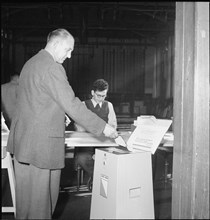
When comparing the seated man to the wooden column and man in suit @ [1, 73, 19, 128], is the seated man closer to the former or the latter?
man in suit @ [1, 73, 19, 128]

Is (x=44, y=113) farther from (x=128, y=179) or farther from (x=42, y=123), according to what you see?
(x=128, y=179)

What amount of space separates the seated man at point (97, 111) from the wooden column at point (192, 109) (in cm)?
202

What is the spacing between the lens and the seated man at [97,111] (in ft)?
12.7

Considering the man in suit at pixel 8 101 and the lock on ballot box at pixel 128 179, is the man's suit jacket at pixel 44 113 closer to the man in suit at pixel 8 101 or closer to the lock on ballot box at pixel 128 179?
the lock on ballot box at pixel 128 179

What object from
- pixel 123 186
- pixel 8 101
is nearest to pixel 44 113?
pixel 123 186

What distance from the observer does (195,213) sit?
1.90m

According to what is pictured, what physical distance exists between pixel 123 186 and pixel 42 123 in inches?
30.0

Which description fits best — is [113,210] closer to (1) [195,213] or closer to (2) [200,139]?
(1) [195,213]

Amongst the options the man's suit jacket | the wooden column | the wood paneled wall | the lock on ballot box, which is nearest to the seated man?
the lock on ballot box

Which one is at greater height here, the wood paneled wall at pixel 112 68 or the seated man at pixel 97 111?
the wood paneled wall at pixel 112 68

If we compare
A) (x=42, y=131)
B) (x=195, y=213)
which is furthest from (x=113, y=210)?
(x=42, y=131)

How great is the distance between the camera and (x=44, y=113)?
2.30 metres

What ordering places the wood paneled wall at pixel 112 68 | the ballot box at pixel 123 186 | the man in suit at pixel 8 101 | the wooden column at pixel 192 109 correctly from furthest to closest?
the wood paneled wall at pixel 112 68, the man in suit at pixel 8 101, the ballot box at pixel 123 186, the wooden column at pixel 192 109

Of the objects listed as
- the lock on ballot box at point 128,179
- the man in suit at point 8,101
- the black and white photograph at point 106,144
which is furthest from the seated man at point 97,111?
the lock on ballot box at point 128,179
